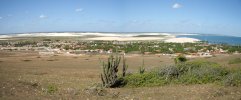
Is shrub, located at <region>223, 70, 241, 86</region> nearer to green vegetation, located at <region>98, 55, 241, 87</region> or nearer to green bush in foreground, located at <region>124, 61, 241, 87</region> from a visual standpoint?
green vegetation, located at <region>98, 55, 241, 87</region>

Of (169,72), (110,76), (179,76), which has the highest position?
(169,72)

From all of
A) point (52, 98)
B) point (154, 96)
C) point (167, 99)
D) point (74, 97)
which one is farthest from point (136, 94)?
point (52, 98)

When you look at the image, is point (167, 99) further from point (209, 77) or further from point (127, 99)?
point (209, 77)

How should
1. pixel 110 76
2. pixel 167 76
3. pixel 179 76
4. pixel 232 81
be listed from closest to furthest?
pixel 232 81, pixel 110 76, pixel 167 76, pixel 179 76

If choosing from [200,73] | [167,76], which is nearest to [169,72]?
[167,76]

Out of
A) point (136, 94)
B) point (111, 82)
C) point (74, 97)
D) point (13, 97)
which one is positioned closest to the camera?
point (13, 97)

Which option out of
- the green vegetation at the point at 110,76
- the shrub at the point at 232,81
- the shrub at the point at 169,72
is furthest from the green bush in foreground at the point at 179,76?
the shrub at the point at 232,81

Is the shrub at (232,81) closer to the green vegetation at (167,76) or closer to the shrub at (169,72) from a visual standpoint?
the green vegetation at (167,76)

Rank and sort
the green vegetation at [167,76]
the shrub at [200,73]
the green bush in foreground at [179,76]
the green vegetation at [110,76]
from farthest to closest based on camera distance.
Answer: the shrub at [200,73] < the green bush in foreground at [179,76] < the green vegetation at [167,76] < the green vegetation at [110,76]

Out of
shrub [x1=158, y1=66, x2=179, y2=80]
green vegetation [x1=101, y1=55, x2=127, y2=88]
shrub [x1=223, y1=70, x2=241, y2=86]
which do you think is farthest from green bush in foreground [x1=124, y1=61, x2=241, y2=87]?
shrub [x1=223, y1=70, x2=241, y2=86]

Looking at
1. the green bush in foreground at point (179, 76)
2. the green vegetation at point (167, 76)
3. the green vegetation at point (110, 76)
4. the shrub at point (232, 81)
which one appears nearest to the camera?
the shrub at point (232, 81)

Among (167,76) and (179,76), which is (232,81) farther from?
(167,76)

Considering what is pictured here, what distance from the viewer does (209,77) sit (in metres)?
18.8

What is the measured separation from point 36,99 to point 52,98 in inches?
27.2
